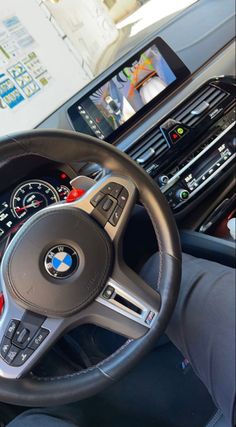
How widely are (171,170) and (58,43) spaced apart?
405mm

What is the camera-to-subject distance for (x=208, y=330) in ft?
2.74

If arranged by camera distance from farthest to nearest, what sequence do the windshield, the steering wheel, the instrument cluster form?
1. the windshield
2. the instrument cluster
3. the steering wheel

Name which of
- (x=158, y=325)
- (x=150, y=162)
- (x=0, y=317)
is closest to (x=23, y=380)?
(x=0, y=317)

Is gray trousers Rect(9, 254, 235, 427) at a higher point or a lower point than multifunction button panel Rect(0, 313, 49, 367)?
lower

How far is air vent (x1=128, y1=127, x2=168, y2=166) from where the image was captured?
109 cm

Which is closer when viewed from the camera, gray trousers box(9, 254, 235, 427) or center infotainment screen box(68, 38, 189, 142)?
gray trousers box(9, 254, 235, 427)

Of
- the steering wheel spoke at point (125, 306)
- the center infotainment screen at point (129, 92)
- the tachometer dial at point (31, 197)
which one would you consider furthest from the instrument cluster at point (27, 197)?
the steering wheel spoke at point (125, 306)

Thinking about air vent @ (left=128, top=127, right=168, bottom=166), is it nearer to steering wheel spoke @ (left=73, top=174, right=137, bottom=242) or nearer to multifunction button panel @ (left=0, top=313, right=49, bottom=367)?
steering wheel spoke @ (left=73, top=174, right=137, bottom=242)

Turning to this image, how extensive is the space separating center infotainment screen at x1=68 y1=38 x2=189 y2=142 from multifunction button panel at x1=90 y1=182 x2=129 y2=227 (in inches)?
11.5

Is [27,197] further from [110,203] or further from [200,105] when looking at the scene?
[200,105]

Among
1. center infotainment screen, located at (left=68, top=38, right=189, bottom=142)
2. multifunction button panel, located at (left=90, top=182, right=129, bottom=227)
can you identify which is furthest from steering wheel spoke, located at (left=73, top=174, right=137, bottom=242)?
center infotainment screen, located at (left=68, top=38, right=189, bottom=142)

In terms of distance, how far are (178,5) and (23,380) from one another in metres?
1.01

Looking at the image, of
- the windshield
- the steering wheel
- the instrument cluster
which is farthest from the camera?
the windshield

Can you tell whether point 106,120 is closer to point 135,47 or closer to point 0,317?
point 135,47
